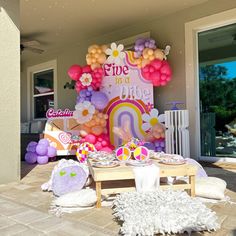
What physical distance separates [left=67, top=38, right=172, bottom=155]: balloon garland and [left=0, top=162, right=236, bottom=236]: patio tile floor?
6.73 feet

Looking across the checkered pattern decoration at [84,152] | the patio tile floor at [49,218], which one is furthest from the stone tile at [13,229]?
the checkered pattern decoration at [84,152]

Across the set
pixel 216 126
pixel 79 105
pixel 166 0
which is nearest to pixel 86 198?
pixel 79 105

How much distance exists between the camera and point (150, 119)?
4.84m

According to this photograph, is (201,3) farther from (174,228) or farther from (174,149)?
(174,228)

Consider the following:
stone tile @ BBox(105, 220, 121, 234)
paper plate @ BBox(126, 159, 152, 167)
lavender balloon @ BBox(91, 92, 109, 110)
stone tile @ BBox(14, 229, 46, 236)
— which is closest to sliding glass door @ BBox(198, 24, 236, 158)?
lavender balloon @ BBox(91, 92, 109, 110)

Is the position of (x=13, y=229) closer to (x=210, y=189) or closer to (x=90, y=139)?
(x=210, y=189)

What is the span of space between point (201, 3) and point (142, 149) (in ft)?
10.1

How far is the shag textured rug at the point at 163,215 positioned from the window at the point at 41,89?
5703 mm

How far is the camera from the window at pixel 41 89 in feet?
24.5

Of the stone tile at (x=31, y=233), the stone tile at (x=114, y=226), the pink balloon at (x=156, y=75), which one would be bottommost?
the stone tile at (x=114, y=226)

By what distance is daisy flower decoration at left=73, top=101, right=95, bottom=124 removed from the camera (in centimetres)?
486

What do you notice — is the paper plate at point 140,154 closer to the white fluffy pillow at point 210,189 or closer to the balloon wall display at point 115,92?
the white fluffy pillow at point 210,189

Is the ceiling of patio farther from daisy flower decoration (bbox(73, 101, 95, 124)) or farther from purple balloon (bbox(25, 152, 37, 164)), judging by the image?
purple balloon (bbox(25, 152, 37, 164))

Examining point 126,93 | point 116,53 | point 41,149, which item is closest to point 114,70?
point 116,53
